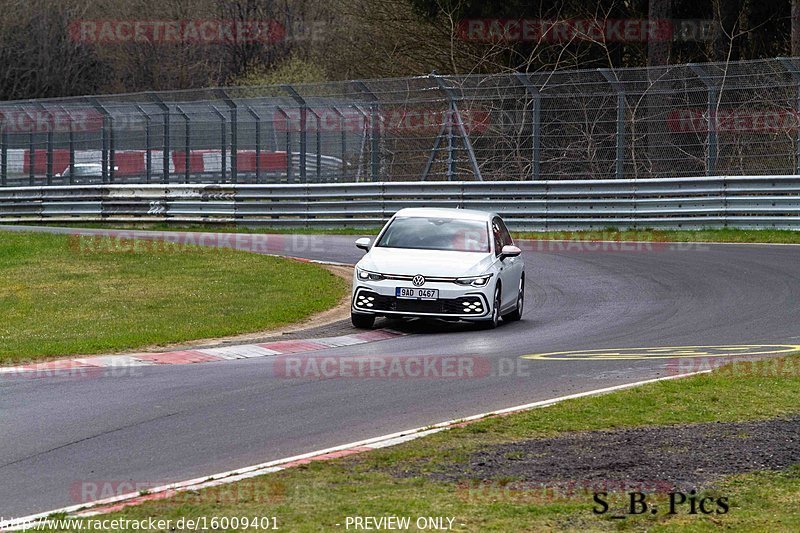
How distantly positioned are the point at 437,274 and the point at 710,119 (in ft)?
42.9

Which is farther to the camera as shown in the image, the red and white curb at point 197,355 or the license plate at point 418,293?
the license plate at point 418,293

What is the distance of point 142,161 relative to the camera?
34406mm

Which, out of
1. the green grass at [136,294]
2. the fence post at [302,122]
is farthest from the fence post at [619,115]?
the green grass at [136,294]

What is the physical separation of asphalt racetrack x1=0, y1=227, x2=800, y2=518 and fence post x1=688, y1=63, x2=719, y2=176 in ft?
26.3

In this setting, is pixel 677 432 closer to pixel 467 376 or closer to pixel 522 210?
pixel 467 376

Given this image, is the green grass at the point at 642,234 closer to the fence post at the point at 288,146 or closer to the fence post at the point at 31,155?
the fence post at the point at 288,146

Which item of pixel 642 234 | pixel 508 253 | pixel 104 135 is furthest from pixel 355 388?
pixel 104 135

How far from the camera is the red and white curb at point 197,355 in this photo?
37.1 feet

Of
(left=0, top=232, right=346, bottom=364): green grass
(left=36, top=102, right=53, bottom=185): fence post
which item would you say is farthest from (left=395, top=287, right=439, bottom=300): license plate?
(left=36, top=102, right=53, bottom=185): fence post

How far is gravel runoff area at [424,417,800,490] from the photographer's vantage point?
6898 mm

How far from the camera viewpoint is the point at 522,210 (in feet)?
88.4

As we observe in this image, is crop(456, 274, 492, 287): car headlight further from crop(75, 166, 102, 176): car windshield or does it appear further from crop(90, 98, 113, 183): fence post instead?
crop(75, 166, 102, 176): car windshield

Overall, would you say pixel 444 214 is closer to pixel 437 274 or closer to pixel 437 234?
pixel 437 234

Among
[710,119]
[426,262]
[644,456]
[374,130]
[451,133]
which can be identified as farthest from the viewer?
[374,130]
